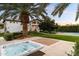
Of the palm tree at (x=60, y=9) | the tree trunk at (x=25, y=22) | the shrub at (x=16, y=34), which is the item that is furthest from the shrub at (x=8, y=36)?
the palm tree at (x=60, y=9)

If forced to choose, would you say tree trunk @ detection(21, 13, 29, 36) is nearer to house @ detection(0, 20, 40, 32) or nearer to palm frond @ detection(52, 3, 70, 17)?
house @ detection(0, 20, 40, 32)

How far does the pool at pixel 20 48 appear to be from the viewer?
8.32ft

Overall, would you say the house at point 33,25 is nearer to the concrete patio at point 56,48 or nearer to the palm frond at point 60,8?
the concrete patio at point 56,48

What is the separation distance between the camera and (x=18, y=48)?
2.56 m

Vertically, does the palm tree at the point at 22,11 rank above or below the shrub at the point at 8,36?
above

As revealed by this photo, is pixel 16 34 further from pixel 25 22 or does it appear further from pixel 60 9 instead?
pixel 60 9

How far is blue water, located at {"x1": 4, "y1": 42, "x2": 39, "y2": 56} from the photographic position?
254 cm

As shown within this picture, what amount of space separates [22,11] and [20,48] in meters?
0.42

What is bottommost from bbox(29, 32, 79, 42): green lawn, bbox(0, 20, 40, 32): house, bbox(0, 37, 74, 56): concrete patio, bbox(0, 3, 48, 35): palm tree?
bbox(0, 37, 74, 56): concrete patio

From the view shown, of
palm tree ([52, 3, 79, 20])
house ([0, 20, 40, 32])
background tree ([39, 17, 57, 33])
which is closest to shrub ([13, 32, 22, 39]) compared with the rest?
house ([0, 20, 40, 32])

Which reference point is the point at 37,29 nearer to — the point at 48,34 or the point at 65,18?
the point at 48,34

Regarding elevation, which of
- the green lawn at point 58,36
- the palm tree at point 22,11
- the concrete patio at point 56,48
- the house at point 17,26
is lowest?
the concrete patio at point 56,48

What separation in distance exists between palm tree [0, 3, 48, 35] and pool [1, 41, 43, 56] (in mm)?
185

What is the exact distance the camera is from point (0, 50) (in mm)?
2541
